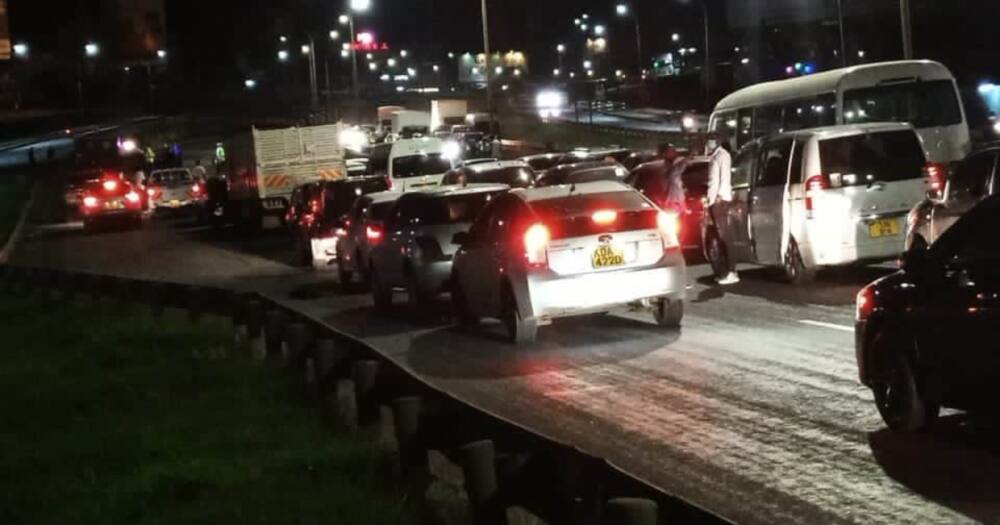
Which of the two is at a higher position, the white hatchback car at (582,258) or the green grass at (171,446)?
the white hatchback car at (582,258)

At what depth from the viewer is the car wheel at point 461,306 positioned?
17.6 meters

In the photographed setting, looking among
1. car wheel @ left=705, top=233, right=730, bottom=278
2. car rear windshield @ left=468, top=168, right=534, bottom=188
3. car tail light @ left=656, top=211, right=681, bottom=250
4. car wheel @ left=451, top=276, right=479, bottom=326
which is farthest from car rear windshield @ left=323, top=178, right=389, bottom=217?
car tail light @ left=656, top=211, right=681, bottom=250

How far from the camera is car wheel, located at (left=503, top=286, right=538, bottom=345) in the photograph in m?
15.8

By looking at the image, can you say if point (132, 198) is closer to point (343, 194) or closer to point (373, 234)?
point (343, 194)

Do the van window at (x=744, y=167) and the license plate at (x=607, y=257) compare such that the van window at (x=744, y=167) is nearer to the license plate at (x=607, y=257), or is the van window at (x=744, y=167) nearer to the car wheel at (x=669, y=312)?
the car wheel at (x=669, y=312)

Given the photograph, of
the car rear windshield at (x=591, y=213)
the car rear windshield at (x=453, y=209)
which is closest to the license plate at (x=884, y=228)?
the car rear windshield at (x=591, y=213)

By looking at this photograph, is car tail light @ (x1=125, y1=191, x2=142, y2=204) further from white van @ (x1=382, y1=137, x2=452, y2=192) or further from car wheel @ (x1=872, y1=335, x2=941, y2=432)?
car wheel @ (x1=872, y1=335, x2=941, y2=432)

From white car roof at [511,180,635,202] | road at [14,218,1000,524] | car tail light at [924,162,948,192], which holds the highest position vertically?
white car roof at [511,180,635,202]

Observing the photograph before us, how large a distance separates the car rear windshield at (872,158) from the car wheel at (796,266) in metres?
0.98

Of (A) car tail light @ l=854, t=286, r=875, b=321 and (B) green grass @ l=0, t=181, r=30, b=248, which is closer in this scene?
(A) car tail light @ l=854, t=286, r=875, b=321

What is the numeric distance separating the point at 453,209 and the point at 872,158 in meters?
5.40

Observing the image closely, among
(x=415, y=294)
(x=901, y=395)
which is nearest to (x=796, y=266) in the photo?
(x=415, y=294)

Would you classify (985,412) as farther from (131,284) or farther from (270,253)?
(270,253)

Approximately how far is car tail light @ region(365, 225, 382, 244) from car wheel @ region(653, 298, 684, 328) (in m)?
6.17
